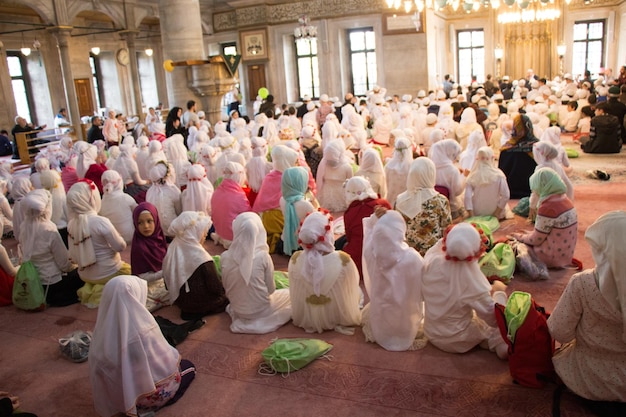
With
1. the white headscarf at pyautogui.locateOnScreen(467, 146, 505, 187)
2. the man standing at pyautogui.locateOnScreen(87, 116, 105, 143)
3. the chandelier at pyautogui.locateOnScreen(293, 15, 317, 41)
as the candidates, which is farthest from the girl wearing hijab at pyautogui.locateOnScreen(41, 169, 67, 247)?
the chandelier at pyautogui.locateOnScreen(293, 15, 317, 41)

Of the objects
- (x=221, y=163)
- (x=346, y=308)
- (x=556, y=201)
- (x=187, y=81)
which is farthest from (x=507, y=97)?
(x=346, y=308)

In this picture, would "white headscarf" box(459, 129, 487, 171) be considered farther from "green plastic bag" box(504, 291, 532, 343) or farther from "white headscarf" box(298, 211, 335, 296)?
"green plastic bag" box(504, 291, 532, 343)

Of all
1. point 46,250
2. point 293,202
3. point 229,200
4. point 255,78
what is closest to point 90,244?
point 46,250

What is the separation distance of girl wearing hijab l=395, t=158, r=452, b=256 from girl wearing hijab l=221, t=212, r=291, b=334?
146cm

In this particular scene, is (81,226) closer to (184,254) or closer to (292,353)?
(184,254)

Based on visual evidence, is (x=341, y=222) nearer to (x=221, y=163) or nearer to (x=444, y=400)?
(x=221, y=163)

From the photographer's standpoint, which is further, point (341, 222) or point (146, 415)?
point (341, 222)

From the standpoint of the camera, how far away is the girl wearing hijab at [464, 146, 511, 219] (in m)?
5.63

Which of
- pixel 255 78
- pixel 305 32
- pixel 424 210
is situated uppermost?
pixel 305 32

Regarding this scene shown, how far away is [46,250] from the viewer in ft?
15.4

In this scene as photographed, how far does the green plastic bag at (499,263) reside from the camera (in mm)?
4250

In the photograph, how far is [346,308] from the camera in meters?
3.79

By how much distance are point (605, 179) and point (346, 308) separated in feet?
17.5

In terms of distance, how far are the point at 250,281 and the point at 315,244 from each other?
572 mm
